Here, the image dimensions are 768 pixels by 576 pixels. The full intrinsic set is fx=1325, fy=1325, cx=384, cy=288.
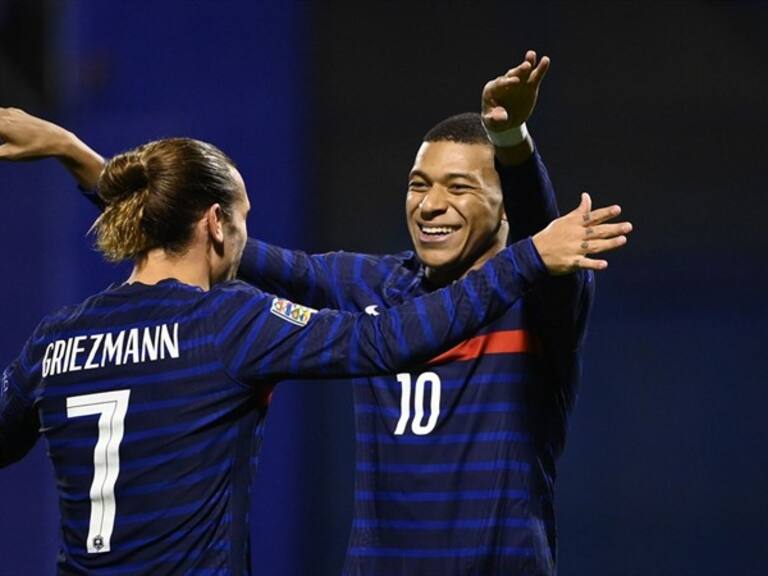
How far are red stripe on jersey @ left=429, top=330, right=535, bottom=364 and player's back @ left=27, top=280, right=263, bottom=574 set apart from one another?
23.1 inches

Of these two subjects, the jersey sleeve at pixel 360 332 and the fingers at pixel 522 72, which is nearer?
the jersey sleeve at pixel 360 332

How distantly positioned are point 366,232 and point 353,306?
6.96 ft

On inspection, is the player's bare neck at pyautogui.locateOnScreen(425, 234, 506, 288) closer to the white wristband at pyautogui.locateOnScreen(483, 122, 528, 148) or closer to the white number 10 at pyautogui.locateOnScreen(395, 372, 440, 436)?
the white number 10 at pyautogui.locateOnScreen(395, 372, 440, 436)

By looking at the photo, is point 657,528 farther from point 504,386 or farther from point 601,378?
point 504,386

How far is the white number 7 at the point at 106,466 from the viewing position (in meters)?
2.20

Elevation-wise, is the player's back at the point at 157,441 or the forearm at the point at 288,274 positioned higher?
the forearm at the point at 288,274

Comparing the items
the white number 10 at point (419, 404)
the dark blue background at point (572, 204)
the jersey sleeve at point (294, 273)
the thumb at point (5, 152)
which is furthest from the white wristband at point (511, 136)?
the dark blue background at point (572, 204)

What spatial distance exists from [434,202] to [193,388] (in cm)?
83

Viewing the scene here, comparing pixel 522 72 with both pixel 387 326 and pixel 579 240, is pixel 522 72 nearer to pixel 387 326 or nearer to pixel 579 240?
pixel 579 240

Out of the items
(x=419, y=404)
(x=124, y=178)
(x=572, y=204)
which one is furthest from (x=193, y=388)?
(x=572, y=204)

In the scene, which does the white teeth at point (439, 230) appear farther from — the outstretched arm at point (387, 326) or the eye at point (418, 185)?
the outstretched arm at point (387, 326)

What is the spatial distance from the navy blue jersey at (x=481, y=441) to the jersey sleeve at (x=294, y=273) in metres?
0.30

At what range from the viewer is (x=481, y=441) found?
2637mm

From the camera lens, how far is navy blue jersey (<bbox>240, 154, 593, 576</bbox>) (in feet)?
8.50
